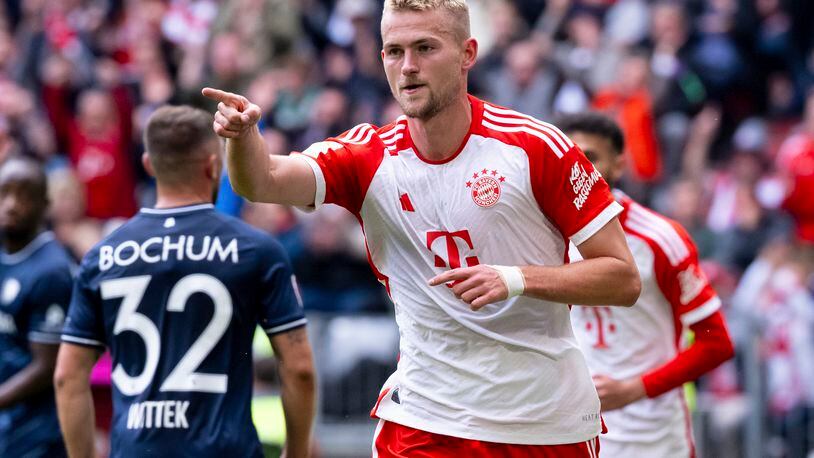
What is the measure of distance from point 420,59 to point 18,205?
10.7 ft

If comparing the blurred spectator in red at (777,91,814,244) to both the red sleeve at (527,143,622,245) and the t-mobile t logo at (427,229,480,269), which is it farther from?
the t-mobile t logo at (427,229,480,269)

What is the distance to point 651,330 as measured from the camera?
702cm

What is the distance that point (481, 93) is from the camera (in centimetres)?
1507

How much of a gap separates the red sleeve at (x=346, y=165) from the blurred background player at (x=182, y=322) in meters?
0.71

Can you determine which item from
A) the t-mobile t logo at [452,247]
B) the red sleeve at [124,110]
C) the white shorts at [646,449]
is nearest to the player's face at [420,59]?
the t-mobile t logo at [452,247]

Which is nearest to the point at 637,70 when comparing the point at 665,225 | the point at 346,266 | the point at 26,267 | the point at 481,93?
the point at 481,93

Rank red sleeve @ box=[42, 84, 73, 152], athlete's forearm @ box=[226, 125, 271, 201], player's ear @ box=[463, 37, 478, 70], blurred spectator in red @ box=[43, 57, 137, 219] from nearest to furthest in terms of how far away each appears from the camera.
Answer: athlete's forearm @ box=[226, 125, 271, 201] → player's ear @ box=[463, 37, 478, 70] → blurred spectator in red @ box=[43, 57, 137, 219] → red sleeve @ box=[42, 84, 73, 152]

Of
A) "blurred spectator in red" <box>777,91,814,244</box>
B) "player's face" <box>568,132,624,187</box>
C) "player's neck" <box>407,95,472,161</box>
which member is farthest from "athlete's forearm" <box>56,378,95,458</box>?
"blurred spectator in red" <box>777,91,814,244</box>

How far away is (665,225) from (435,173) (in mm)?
1933

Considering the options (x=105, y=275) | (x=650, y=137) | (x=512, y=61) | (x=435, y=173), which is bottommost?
(x=105, y=275)

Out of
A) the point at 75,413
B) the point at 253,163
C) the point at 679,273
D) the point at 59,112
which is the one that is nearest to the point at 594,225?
the point at 253,163

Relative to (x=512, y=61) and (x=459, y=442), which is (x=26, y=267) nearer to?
(x=459, y=442)

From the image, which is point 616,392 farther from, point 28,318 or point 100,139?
point 100,139

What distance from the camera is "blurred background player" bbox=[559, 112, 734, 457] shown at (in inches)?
269
